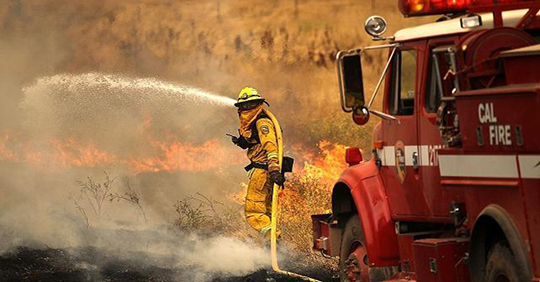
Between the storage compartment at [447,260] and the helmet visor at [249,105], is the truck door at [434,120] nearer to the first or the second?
the storage compartment at [447,260]

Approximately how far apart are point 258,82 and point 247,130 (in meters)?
3.20

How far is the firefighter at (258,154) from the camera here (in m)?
13.8

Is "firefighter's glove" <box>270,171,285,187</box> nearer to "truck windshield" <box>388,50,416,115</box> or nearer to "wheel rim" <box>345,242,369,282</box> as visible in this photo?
"wheel rim" <box>345,242,369,282</box>

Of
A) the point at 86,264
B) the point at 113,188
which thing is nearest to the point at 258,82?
the point at 113,188

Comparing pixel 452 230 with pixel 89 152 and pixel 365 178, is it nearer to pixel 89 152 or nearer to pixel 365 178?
pixel 365 178

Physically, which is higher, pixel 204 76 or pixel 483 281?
pixel 204 76

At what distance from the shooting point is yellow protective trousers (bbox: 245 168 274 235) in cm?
1424

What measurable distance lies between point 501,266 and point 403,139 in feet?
6.12

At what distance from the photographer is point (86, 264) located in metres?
14.6

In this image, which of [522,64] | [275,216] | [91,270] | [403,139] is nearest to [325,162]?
[275,216]

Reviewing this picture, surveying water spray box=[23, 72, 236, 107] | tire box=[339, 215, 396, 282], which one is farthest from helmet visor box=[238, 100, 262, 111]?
tire box=[339, 215, 396, 282]

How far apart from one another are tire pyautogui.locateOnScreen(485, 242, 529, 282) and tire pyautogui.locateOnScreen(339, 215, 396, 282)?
6.35 ft

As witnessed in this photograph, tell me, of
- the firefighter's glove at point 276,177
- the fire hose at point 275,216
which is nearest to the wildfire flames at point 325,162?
the fire hose at point 275,216

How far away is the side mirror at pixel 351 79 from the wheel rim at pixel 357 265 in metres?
1.29
